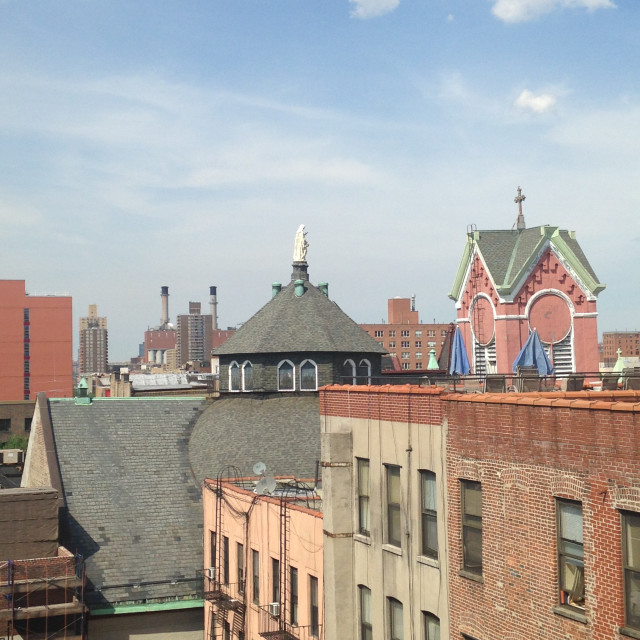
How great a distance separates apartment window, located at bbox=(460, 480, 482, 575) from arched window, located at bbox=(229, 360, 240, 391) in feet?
89.8

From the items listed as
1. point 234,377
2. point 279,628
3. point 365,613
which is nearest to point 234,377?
point 234,377

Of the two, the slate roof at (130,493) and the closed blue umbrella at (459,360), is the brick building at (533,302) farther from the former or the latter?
the slate roof at (130,493)

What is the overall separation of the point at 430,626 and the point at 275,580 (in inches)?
347

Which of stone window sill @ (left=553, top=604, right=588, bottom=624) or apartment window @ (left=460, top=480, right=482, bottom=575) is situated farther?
apartment window @ (left=460, top=480, right=482, bottom=575)

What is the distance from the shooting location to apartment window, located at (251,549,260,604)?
1109 inches

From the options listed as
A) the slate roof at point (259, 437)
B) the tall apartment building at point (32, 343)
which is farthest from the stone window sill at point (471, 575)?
the tall apartment building at point (32, 343)

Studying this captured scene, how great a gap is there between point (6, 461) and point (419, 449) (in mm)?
46308

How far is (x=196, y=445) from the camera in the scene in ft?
138

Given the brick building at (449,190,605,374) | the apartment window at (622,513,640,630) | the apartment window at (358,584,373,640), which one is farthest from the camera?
the brick building at (449,190,605,374)

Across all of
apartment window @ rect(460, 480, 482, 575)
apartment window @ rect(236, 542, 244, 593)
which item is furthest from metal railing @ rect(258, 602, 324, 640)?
apartment window @ rect(460, 480, 482, 575)

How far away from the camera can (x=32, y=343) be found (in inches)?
5300

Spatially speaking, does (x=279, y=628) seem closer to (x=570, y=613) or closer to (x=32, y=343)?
(x=570, y=613)

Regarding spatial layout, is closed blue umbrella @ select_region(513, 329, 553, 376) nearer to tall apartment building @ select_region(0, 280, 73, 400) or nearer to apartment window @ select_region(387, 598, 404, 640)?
apartment window @ select_region(387, 598, 404, 640)

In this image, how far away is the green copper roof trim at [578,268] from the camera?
41969mm
